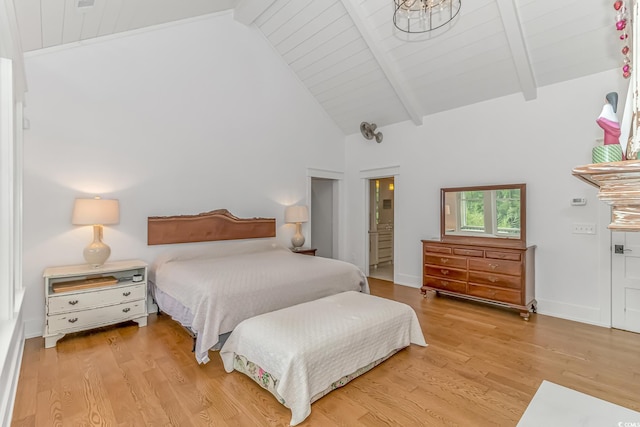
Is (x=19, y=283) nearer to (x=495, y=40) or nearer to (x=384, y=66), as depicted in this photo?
(x=384, y=66)

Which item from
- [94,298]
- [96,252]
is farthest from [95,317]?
[96,252]

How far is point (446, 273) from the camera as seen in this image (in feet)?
13.8

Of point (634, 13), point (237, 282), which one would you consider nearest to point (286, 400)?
point (237, 282)

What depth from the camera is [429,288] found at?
4.39 metres

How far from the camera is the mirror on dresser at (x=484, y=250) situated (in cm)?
364

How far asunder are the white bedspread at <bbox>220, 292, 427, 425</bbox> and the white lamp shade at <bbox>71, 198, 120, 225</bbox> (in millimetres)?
1859

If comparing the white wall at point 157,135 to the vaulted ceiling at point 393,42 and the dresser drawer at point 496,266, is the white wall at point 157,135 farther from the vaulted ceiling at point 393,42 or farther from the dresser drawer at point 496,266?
the dresser drawer at point 496,266

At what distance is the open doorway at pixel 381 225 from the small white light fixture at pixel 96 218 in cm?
438

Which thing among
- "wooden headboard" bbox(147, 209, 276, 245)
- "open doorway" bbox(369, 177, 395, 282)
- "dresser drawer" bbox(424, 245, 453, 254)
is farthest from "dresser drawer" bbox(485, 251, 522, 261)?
"wooden headboard" bbox(147, 209, 276, 245)

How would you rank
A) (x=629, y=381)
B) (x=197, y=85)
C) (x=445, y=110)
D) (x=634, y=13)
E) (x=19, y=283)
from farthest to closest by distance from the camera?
(x=445, y=110) → (x=197, y=85) → (x=19, y=283) → (x=629, y=381) → (x=634, y=13)

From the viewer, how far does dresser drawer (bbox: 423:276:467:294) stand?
4059 millimetres

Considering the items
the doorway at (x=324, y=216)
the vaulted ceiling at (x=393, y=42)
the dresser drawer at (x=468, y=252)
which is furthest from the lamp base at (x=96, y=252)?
the dresser drawer at (x=468, y=252)

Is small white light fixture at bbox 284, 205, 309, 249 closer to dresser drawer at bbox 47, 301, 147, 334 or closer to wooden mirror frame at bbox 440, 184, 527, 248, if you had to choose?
wooden mirror frame at bbox 440, 184, 527, 248

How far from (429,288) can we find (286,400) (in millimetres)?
3018
